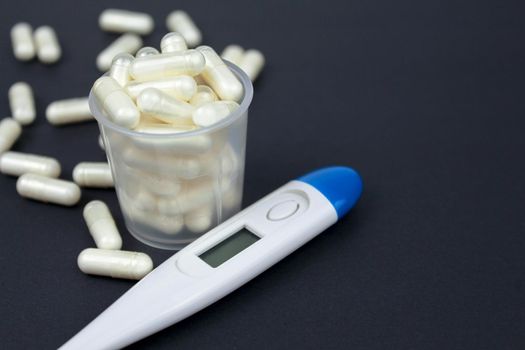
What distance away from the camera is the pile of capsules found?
1.60m

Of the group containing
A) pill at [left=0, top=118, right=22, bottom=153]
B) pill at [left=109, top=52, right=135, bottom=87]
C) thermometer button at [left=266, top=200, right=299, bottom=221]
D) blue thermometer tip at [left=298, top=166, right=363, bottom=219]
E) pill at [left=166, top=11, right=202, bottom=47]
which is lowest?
pill at [left=0, top=118, right=22, bottom=153]

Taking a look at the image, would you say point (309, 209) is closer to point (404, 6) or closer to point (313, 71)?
point (313, 71)

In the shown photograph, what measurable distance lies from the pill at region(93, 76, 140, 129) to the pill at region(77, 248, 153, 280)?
1.03 feet

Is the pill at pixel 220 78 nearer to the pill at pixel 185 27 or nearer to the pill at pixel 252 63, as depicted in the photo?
the pill at pixel 252 63

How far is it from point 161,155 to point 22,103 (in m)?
0.97

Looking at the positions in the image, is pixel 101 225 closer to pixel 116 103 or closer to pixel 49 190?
pixel 49 190

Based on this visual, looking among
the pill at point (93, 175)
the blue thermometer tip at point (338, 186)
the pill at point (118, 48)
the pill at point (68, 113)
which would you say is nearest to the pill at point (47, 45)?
the pill at point (118, 48)

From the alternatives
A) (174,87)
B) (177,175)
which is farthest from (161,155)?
(174,87)

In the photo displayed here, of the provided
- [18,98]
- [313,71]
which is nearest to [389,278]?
[313,71]

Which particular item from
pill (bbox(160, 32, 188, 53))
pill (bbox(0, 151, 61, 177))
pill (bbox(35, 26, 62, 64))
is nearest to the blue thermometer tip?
pill (bbox(160, 32, 188, 53))

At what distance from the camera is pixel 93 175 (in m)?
1.99

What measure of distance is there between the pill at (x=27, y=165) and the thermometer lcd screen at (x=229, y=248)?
0.67 metres

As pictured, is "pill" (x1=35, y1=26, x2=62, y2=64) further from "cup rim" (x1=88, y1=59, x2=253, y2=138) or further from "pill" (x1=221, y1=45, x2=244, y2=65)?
"cup rim" (x1=88, y1=59, x2=253, y2=138)

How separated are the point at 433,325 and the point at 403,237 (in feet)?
1.01
